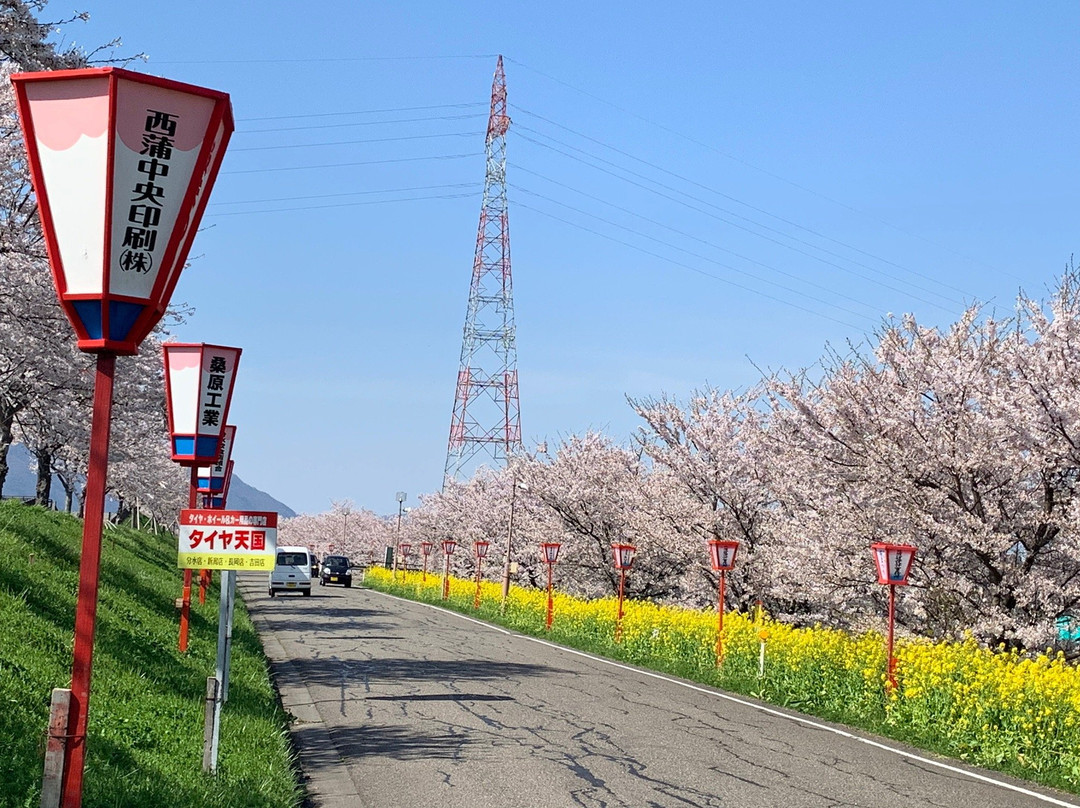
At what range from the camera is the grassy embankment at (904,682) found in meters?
12.0

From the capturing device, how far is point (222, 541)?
7629 millimetres

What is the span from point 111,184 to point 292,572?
4347 centimetres

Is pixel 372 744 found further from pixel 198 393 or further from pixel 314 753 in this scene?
pixel 198 393

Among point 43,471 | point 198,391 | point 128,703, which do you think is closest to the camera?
point 128,703

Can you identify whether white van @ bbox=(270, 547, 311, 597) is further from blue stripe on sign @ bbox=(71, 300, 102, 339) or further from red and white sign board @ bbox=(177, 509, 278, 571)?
blue stripe on sign @ bbox=(71, 300, 102, 339)

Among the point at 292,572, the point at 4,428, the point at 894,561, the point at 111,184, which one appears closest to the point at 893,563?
the point at 894,561

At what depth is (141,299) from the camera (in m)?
4.27

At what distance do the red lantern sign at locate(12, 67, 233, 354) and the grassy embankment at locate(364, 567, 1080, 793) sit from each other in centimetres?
1013

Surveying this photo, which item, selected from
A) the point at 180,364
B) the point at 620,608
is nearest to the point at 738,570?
the point at 620,608

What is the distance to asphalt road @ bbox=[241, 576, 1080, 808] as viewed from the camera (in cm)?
923

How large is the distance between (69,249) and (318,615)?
29.8 m

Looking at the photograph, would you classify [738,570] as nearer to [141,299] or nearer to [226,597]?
[226,597]

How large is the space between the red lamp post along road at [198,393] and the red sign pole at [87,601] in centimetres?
952

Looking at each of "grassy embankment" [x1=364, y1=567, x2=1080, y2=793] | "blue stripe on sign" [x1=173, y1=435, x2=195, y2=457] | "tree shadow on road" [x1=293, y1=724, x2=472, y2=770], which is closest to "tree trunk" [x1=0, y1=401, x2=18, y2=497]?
"blue stripe on sign" [x1=173, y1=435, x2=195, y2=457]
